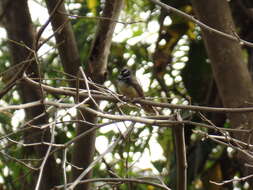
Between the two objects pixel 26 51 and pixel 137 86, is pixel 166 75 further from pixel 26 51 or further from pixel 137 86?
pixel 26 51

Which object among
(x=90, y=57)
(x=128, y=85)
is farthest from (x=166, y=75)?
(x=90, y=57)

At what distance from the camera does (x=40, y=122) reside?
3.76 metres

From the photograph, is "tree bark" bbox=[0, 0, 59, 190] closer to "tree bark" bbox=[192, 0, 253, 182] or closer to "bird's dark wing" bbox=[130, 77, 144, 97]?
"tree bark" bbox=[192, 0, 253, 182]

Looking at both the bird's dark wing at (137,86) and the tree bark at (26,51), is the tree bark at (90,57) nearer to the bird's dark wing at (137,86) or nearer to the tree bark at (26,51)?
the tree bark at (26,51)

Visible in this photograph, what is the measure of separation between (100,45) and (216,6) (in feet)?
2.60

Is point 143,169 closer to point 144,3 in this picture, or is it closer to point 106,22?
point 144,3

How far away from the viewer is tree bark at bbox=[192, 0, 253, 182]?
11.8 feet

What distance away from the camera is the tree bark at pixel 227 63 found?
11.8 ft

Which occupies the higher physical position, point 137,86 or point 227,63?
point 227,63

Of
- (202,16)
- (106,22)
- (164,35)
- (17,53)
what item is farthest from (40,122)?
(164,35)

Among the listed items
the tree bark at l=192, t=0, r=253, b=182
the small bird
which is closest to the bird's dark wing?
the small bird

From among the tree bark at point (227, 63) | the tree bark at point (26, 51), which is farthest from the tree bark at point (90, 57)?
the tree bark at point (227, 63)

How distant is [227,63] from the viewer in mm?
3668

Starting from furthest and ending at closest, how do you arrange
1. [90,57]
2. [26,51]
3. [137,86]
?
[137,86] < [26,51] < [90,57]
